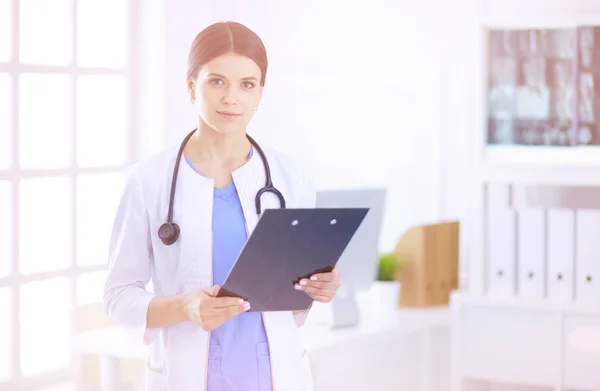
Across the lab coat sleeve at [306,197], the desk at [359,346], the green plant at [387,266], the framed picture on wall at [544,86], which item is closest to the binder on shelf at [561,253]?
the framed picture on wall at [544,86]

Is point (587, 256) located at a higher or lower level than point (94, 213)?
lower

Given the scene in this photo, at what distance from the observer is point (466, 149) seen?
3.40m

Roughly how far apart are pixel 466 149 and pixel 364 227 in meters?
0.50

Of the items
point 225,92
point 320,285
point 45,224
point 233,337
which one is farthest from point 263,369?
point 45,224

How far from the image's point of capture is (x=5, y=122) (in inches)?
133

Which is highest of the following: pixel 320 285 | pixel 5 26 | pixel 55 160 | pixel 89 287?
pixel 5 26

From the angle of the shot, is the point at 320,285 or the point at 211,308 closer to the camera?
the point at 211,308

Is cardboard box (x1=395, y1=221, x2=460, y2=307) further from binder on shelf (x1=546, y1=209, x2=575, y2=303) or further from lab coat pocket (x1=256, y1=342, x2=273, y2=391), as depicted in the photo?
lab coat pocket (x1=256, y1=342, x2=273, y2=391)

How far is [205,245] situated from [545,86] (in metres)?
1.88

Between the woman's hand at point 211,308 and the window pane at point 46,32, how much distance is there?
2020mm

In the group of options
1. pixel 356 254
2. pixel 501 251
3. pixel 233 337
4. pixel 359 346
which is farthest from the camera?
pixel 359 346

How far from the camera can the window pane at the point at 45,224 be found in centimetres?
348

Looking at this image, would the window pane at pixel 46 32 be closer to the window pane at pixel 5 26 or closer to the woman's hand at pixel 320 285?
the window pane at pixel 5 26

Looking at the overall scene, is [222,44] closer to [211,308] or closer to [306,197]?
[306,197]
